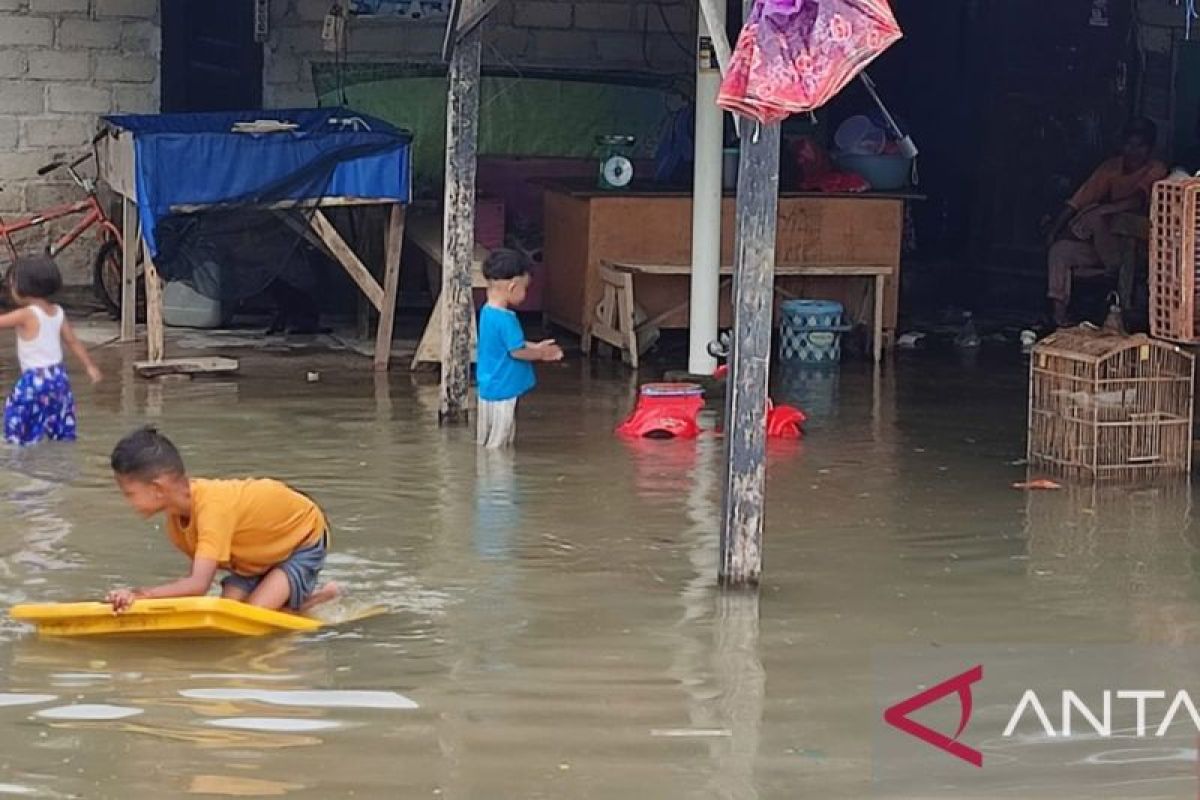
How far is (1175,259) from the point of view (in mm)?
9414

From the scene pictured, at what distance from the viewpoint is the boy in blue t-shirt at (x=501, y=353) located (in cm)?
1022

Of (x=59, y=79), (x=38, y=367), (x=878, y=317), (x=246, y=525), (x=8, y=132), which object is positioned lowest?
(x=246, y=525)

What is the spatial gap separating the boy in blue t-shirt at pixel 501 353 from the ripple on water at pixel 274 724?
170 inches

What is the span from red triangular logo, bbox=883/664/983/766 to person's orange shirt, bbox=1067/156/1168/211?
28.6 feet

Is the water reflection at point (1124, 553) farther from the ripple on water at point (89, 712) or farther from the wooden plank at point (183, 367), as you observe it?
the wooden plank at point (183, 367)

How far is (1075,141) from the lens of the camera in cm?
1652

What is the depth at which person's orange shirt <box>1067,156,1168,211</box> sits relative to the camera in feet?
48.1

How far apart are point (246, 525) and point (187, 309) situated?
7813 mm

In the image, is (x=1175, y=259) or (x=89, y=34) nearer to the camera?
(x=1175, y=259)

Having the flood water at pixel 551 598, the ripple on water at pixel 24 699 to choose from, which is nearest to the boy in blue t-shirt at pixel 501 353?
the flood water at pixel 551 598

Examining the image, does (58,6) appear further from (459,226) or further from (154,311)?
(459,226)

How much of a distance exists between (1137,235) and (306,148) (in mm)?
5704

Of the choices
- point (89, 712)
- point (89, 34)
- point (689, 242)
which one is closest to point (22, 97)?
point (89, 34)

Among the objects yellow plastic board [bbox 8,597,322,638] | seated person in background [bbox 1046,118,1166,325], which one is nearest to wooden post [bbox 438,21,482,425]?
yellow plastic board [bbox 8,597,322,638]
